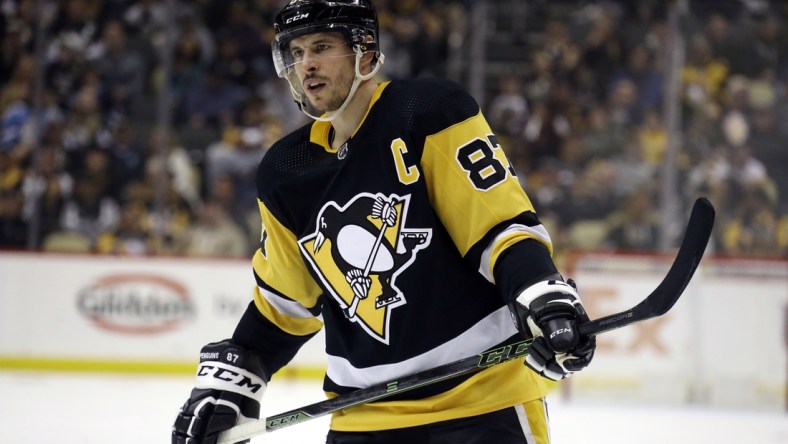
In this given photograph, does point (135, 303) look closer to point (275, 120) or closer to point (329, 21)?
point (275, 120)

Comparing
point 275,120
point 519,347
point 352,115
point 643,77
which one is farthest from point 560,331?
point 275,120

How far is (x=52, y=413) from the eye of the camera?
14.6 feet

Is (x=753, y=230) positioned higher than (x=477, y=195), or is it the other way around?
(x=477, y=195)

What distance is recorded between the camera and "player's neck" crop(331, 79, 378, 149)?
2.08 meters

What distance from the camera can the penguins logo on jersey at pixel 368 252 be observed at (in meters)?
1.95

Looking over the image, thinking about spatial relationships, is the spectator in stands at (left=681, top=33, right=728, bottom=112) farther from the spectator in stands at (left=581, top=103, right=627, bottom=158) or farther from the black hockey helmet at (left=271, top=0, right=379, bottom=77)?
the black hockey helmet at (left=271, top=0, right=379, bottom=77)

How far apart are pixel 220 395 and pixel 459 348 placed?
57 cm

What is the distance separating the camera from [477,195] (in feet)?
6.23

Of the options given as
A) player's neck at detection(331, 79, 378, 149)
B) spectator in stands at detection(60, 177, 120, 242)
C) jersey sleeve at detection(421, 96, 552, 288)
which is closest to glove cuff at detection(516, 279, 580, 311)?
jersey sleeve at detection(421, 96, 552, 288)

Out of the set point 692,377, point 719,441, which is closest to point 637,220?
point 692,377

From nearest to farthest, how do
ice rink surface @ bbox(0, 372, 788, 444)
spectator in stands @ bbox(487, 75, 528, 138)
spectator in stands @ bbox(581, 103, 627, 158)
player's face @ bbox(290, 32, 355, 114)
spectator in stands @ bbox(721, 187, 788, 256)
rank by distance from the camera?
player's face @ bbox(290, 32, 355, 114) < ice rink surface @ bbox(0, 372, 788, 444) < spectator in stands @ bbox(721, 187, 788, 256) < spectator in stands @ bbox(581, 103, 627, 158) < spectator in stands @ bbox(487, 75, 528, 138)

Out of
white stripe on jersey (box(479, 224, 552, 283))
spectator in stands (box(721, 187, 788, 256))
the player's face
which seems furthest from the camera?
spectator in stands (box(721, 187, 788, 256))

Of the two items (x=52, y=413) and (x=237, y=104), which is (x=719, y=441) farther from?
(x=237, y=104)

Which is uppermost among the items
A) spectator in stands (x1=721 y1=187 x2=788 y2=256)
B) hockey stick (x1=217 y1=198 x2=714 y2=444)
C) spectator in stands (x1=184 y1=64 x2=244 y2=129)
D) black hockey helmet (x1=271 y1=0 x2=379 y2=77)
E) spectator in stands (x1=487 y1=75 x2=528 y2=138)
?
spectator in stands (x1=184 y1=64 x2=244 y2=129)
